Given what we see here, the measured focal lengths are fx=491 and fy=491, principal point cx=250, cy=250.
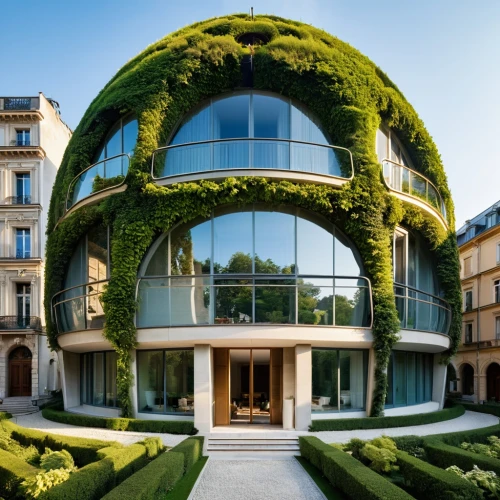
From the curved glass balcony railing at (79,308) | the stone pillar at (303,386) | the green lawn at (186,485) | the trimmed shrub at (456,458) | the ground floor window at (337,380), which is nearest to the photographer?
the green lawn at (186,485)

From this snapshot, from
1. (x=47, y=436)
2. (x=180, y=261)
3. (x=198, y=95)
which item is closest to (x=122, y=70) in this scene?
(x=198, y=95)

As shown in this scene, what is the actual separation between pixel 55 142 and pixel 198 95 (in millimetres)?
21389

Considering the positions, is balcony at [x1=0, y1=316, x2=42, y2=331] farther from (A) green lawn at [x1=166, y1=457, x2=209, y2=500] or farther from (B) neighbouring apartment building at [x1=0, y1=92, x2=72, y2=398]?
(A) green lawn at [x1=166, y1=457, x2=209, y2=500]

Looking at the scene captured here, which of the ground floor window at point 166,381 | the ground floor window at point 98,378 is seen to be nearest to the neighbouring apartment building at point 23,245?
the ground floor window at point 98,378

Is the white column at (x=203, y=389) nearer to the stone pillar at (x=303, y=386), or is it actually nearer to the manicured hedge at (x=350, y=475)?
the stone pillar at (x=303, y=386)

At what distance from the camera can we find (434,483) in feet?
32.0

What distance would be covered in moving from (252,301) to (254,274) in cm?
102

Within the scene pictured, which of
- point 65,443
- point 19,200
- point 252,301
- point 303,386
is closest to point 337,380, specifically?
point 303,386

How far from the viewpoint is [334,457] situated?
11.7 metres

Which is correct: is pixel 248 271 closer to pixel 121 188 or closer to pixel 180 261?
pixel 180 261

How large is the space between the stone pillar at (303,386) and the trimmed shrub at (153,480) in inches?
259

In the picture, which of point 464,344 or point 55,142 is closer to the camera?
point 55,142

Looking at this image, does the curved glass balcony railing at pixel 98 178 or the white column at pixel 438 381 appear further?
the white column at pixel 438 381

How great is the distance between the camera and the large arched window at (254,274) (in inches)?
711
